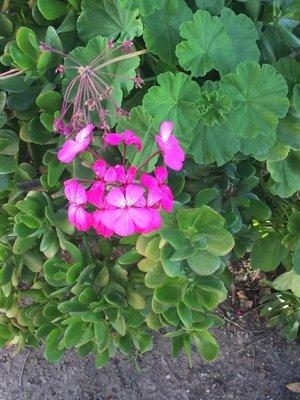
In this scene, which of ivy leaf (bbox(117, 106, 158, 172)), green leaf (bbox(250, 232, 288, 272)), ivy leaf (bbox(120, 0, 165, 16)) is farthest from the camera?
green leaf (bbox(250, 232, 288, 272))

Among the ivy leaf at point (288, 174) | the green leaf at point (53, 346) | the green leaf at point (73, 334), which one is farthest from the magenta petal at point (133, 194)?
the green leaf at point (53, 346)

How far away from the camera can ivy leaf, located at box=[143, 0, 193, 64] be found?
3.81 feet

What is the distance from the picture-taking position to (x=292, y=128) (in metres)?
1.28

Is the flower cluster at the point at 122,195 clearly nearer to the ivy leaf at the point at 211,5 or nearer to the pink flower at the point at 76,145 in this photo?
the pink flower at the point at 76,145

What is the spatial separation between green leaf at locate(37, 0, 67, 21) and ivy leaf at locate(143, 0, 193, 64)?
24cm

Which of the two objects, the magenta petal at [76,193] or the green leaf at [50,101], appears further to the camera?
the green leaf at [50,101]

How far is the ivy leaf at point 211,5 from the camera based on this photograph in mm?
1186

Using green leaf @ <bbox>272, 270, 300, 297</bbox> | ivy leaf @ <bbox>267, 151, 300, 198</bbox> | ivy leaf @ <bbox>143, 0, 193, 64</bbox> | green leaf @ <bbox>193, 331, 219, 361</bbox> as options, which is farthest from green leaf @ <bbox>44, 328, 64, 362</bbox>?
ivy leaf @ <bbox>143, 0, 193, 64</bbox>

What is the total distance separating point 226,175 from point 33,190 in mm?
443

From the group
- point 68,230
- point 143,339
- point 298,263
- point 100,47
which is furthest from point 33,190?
point 298,263

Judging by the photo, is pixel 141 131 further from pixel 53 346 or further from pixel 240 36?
pixel 53 346

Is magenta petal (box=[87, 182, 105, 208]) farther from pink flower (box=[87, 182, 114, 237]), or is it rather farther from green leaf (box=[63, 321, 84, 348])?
green leaf (box=[63, 321, 84, 348])

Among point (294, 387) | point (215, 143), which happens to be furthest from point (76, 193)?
point (294, 387)

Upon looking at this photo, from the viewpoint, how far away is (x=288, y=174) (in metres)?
1.35
